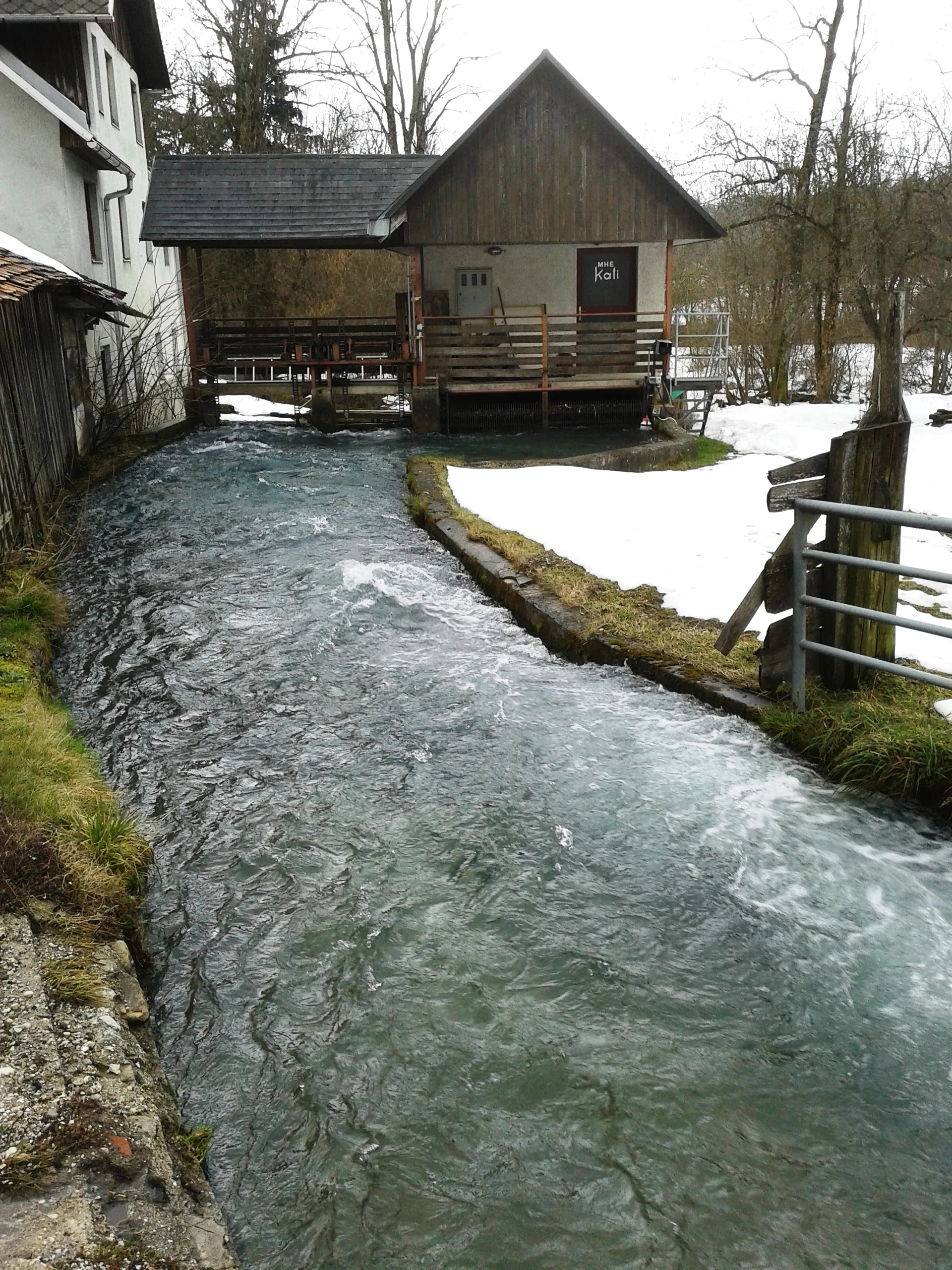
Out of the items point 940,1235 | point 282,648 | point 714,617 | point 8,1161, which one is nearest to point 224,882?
point 8,1161

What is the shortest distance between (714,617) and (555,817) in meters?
2.91

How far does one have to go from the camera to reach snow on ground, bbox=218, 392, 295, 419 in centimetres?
2619

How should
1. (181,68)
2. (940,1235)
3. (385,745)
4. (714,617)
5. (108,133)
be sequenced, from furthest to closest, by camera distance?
(181,68) → (108,133) → (714,617) → (385,745) → (940,1235)

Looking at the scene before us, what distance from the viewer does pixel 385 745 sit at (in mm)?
6086


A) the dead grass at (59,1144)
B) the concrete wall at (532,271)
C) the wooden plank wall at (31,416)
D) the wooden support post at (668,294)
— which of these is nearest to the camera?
the dead grass at (59,1144)

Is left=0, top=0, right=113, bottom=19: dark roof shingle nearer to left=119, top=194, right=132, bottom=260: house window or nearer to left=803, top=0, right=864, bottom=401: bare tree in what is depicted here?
left=119, top=194, right=132, bottom=260: house window

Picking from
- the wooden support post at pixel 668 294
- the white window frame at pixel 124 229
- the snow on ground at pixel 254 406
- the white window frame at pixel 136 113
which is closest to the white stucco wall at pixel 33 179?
the white window frame at pixel 124 229

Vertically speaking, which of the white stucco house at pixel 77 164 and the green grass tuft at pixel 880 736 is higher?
the white stucco house at pixel 77 164

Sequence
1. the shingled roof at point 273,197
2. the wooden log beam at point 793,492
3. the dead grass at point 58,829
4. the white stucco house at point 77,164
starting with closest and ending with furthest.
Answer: the dead grass at point 58,829 → the wooden log beam at point 793,492 → the white stucco house at point 77,164 → the shingled roof at point 273,197

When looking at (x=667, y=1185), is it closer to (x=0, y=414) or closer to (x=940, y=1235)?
(x=940, y=1235)

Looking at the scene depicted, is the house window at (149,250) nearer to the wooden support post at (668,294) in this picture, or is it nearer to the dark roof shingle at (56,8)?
the dark roof shingle at (56,8)

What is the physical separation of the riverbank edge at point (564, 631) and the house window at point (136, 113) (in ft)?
58.0

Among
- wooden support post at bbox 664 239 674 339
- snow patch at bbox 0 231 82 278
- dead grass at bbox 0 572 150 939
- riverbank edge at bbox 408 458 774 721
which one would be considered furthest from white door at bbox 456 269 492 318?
dead grass at bbox 0 572 150 939

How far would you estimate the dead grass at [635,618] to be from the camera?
6.64 m
